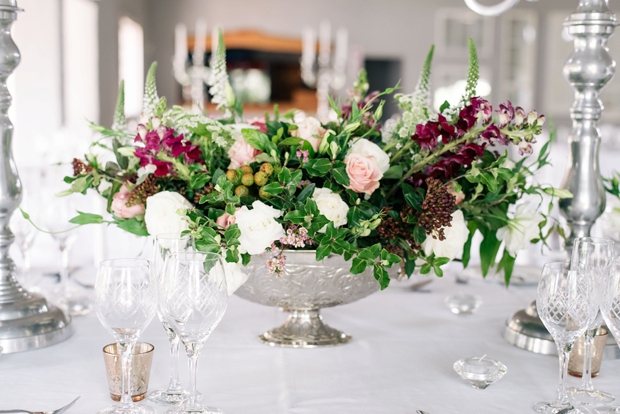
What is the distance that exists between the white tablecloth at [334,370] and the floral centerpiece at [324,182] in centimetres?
15

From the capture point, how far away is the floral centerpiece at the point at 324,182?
1055 mm

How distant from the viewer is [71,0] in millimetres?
5793

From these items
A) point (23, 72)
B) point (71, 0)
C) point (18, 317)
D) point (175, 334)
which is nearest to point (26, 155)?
point (23, 72)

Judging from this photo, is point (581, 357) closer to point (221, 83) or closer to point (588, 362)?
point (588, 362)

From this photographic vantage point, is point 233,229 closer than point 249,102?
Yes

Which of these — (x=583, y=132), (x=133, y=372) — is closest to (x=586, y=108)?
(x=583, y=132)

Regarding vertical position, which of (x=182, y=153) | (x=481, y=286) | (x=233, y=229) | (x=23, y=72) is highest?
(x=23, y=72)

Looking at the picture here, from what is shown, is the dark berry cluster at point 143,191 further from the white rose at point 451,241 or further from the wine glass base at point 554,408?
the wine glass base at point 554,408

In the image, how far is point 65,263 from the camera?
1.58 metres

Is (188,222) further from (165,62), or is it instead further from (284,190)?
(165,62)

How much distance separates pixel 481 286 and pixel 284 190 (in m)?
0.79

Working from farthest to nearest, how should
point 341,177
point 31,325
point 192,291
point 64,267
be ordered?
point 64,267, point 31,325, point 341,177, point 192,291

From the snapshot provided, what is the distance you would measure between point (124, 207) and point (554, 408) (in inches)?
27.8

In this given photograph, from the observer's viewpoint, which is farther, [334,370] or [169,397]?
[334,370]
